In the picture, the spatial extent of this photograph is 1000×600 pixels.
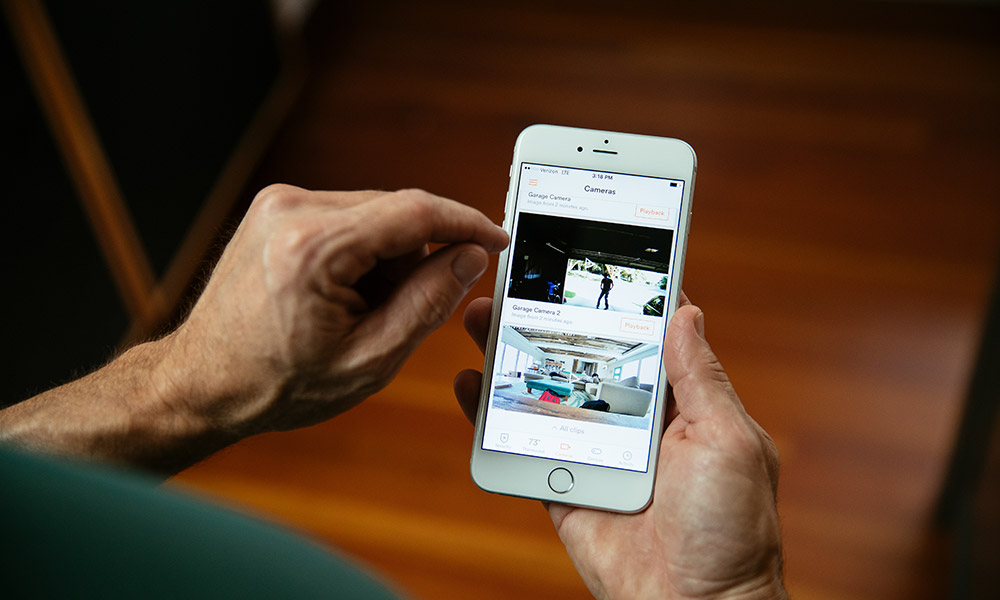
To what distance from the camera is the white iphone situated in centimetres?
76

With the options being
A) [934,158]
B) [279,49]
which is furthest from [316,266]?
[934,158]

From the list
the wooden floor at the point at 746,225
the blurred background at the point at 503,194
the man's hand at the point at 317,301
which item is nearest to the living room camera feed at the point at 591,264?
the man's hand at the point at 317,301

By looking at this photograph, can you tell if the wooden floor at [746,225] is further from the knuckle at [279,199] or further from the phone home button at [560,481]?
the knuckle at [279,199]

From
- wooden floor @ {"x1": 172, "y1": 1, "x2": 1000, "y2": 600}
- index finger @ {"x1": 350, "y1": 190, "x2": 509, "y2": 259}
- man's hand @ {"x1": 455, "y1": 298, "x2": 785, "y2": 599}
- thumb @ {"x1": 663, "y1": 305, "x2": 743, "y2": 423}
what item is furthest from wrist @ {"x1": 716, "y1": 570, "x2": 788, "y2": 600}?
wooden floor @ {"x1": 172, "y1": 1, "x2": 1000, "y2": 600}

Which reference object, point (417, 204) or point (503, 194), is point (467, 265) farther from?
point (503, 194)

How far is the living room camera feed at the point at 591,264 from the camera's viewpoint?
0.77m

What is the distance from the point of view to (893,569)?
1286 mm

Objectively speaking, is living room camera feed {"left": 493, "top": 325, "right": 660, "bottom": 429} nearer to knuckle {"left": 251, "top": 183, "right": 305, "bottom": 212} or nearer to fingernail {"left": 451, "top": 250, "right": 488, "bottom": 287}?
fingernail {"left": 451, "top": 250, "right": 488, "bottom": 287}

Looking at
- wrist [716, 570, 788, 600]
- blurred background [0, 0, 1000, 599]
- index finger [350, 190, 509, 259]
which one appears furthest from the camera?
blurred background [0, 0, 1000, 599]

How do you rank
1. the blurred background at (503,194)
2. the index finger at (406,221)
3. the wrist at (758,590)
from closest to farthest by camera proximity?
the index finger at (406,221)
the wrist at (758,590)
the blurred background at (503,194)

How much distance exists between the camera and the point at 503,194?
5.90ft

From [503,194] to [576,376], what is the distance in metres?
1.08

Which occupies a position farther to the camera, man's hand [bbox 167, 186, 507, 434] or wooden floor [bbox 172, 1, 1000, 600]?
wooden floor [bbox 172, 1, 1000, 600]

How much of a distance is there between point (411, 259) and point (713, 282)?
3.52 feet
